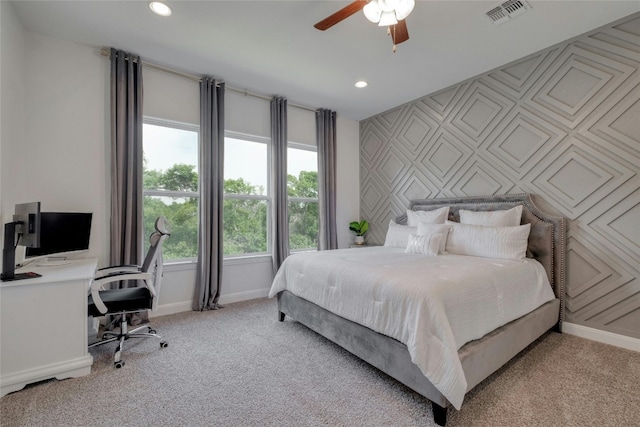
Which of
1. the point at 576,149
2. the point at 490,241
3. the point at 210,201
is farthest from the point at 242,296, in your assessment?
the point at 576,149

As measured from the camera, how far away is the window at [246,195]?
3797mm

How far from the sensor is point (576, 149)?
2.70 meters

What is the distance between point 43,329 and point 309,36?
10.2 ft

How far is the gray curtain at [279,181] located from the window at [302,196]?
0.31 meters

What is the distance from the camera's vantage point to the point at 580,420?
1.56 m

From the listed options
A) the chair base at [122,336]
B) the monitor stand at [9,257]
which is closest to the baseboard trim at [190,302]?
the chair base at [122,336]

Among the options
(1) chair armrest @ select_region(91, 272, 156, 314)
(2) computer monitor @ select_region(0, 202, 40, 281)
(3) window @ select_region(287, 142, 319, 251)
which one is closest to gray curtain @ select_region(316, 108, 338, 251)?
(3) window @ select_region(287, 142, 319, 251)

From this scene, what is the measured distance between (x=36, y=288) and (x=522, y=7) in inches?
164

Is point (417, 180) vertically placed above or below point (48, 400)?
above

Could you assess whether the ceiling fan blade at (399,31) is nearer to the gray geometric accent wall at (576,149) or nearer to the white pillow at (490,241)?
the gray geometric accent wall at (576,149)

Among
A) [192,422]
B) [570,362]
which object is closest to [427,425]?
[192,422]

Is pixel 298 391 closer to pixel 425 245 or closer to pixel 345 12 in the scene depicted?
pixel 425 245

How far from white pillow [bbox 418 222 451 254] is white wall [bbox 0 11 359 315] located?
2.84 meters

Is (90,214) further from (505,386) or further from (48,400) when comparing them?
(505,386)
